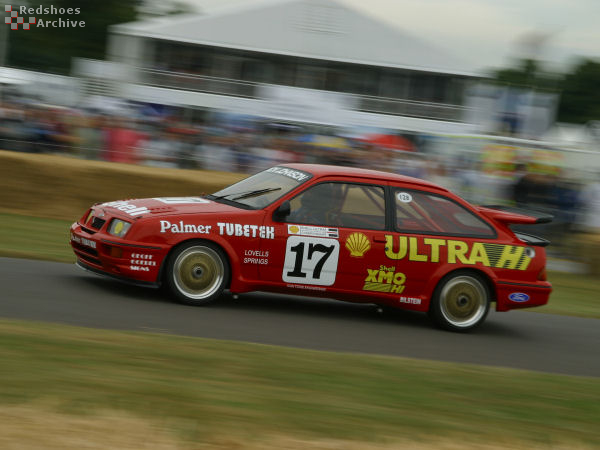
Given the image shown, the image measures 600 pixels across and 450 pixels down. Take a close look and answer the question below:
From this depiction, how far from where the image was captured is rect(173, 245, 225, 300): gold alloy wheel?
26.7 feet

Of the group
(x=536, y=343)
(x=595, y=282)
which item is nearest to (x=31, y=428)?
(x=536, y=343)

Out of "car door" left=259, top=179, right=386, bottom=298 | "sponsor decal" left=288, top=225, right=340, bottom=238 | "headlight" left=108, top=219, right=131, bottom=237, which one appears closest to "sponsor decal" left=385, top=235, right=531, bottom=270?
"car door" left=259, top=179, right=386, bottom=298

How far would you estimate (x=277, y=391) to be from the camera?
548 cm

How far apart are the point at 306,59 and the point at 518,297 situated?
23.8m

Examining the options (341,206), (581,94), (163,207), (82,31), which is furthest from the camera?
(581,94)

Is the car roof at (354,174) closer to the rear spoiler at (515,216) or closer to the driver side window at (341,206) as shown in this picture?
the driver side window at (341,206)

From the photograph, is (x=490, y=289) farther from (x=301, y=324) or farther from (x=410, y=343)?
(x=301, y=324)

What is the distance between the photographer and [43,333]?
6285 mm

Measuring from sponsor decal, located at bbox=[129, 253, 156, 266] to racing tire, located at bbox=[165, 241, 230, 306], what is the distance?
18 cm

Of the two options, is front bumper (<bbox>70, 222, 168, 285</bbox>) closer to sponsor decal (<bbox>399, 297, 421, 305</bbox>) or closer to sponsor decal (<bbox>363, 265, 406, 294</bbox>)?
sponsor decal (<bbox>363, 265, 406, 294</bbox>)

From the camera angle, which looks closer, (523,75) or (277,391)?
(277,391)

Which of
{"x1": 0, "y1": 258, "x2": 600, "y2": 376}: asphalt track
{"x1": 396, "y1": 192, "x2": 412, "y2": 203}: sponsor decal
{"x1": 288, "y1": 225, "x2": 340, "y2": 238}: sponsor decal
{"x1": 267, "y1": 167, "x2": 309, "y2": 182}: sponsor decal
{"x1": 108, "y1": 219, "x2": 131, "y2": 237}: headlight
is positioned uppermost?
{"x1": 267, "y1": 167, "x2": 309, "y2": 182}: sponsor decal

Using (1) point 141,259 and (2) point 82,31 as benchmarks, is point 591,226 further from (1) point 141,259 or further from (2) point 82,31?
(2) point 82,31

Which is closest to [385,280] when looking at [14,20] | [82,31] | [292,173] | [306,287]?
[306,287]
